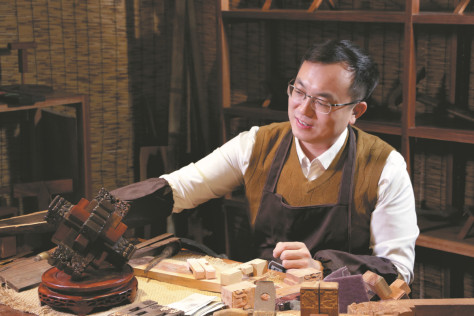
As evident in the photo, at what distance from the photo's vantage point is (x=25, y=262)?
2.30m

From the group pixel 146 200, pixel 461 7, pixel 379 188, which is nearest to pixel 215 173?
pixel 146 200

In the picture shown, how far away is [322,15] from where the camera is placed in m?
3.50

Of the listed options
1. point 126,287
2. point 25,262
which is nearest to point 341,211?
point 126,287

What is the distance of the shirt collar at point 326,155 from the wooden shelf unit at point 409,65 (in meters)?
0.77

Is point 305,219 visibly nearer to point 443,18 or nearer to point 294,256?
point 294,256

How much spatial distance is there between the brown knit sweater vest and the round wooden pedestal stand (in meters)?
0.91

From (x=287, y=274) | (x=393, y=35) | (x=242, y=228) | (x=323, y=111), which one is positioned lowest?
(x=242, y=228)

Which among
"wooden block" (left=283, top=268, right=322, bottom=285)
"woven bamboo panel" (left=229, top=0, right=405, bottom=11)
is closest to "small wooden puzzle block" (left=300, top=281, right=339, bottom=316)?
"wooden block" (left=283, top=268, right=322, bottom=285)

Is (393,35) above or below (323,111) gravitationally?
above

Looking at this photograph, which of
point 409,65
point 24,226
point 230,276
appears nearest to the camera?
point 230,276

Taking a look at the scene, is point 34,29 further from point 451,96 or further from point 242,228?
point 451,96

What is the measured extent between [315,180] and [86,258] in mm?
1066

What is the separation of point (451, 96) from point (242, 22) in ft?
4.45

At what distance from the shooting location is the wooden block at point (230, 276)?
2.06 meters
